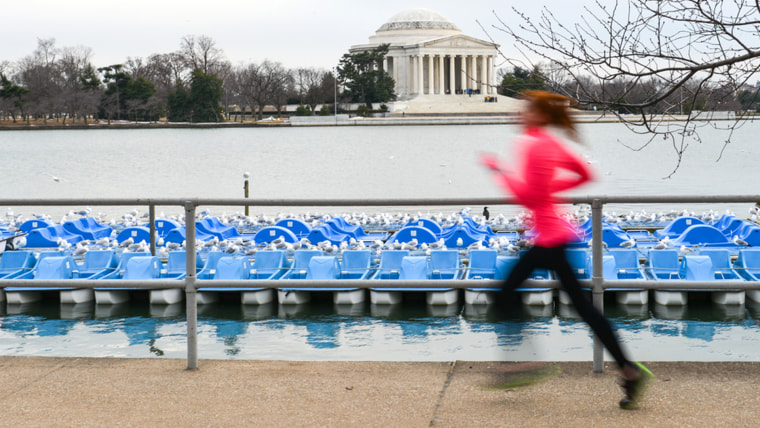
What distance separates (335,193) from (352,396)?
4656 cm

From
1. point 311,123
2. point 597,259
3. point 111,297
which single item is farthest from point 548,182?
point 311,123

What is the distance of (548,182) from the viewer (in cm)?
422

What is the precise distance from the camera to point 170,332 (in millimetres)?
15758

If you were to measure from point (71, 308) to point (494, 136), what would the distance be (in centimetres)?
9151

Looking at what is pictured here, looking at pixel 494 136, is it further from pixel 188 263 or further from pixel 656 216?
pixel 188 263

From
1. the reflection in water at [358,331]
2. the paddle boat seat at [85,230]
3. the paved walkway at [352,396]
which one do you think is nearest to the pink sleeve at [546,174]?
the paved walkway at [352,396]

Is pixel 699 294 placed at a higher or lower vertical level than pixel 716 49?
lower

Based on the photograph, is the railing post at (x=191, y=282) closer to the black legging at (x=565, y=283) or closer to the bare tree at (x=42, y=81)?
the black legging at (x=565, y=283)

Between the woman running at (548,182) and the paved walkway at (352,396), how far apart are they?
1.38 feet

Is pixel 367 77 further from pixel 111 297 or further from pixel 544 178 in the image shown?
pixel 544 178

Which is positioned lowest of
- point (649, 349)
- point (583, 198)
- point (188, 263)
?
point (649, 349)

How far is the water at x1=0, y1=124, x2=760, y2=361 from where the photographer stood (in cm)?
1447

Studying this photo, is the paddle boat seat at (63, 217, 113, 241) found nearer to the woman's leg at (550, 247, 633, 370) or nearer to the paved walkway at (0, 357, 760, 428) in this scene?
the paved walkway at (0, 357, 760, 428)

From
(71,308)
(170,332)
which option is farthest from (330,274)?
(71,308)
